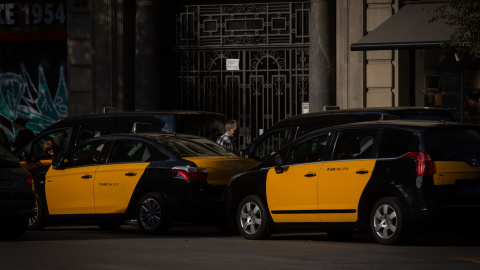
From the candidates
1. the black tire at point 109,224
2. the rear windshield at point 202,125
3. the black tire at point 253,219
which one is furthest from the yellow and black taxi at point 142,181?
the rear windshield at point 202,125

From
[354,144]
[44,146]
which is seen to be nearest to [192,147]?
[354,144]

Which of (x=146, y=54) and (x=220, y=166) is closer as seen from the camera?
(x=220, y=166)

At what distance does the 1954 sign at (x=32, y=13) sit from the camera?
2733 cm

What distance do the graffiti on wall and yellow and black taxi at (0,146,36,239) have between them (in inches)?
471

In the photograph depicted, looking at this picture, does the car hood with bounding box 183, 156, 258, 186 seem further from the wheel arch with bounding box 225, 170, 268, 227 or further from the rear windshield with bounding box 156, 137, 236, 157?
the wheel arch with bounding box 225, 170, 268, 227

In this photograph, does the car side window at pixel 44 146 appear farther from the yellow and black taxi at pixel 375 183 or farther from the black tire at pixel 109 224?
the yellow and black taxi at pixel 375 183

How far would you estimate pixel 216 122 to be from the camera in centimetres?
1988

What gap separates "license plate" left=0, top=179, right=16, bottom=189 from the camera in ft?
48.8

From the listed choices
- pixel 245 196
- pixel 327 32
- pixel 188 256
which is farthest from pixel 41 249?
pixel 327 32

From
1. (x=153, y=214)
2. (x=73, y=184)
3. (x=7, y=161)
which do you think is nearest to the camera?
(x=7, y=161)

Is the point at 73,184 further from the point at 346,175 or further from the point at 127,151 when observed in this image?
the point at 346,175

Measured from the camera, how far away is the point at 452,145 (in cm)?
1362

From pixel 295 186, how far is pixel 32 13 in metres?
14.3

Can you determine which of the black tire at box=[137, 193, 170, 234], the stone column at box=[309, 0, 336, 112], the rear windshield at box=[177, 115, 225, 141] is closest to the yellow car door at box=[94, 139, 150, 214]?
the black tire at box=[137, 193, 170, 234]
